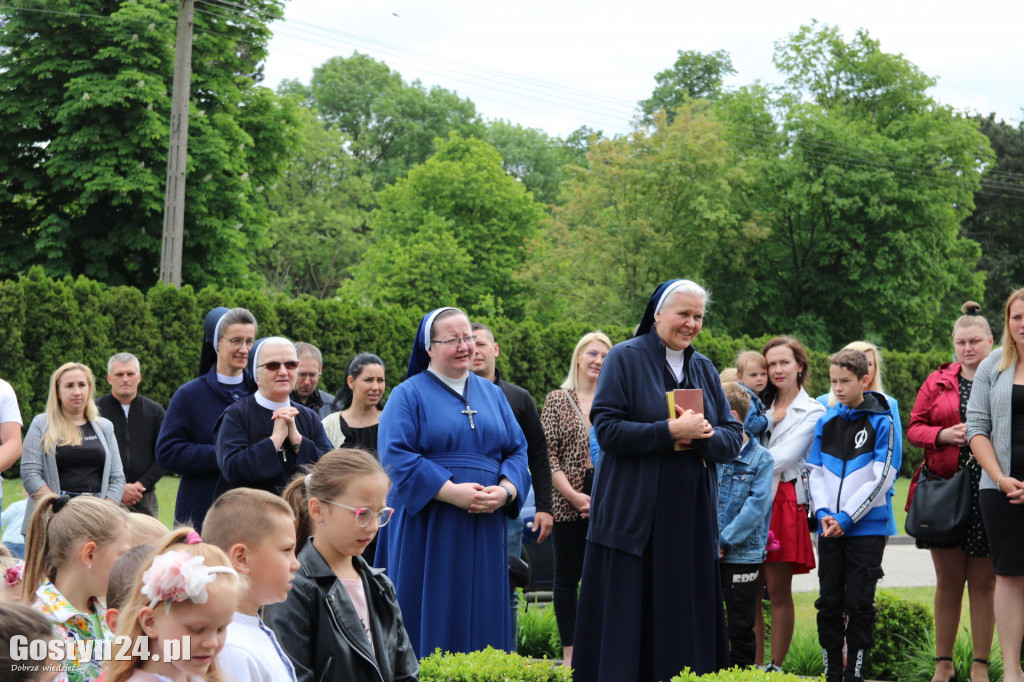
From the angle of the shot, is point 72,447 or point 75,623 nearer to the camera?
point 75,623

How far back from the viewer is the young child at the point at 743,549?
6965 mm

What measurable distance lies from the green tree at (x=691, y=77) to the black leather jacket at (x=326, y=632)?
193 ft

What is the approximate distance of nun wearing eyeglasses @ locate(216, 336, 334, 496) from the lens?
5.80 m

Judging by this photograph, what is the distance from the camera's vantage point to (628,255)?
35812 millimetres

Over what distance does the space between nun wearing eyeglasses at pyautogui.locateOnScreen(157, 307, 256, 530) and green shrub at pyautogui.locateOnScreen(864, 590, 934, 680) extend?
468 cm

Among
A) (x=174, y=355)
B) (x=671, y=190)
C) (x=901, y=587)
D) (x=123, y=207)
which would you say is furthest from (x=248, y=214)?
(x=901, y=587)

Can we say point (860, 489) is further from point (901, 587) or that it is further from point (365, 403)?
point (901, 587)

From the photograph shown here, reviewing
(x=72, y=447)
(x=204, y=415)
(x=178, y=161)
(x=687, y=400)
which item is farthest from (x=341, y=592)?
(x=178, y=161)

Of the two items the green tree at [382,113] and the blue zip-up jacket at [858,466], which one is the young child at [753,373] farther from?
the green tree at [382,113]

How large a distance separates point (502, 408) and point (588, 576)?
106 centimetres

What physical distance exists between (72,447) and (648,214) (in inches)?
1159

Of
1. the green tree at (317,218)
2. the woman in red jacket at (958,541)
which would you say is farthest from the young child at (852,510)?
the green tree at (317,218)

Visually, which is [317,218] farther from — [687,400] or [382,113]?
[687,400]

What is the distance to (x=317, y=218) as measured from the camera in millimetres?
50875
